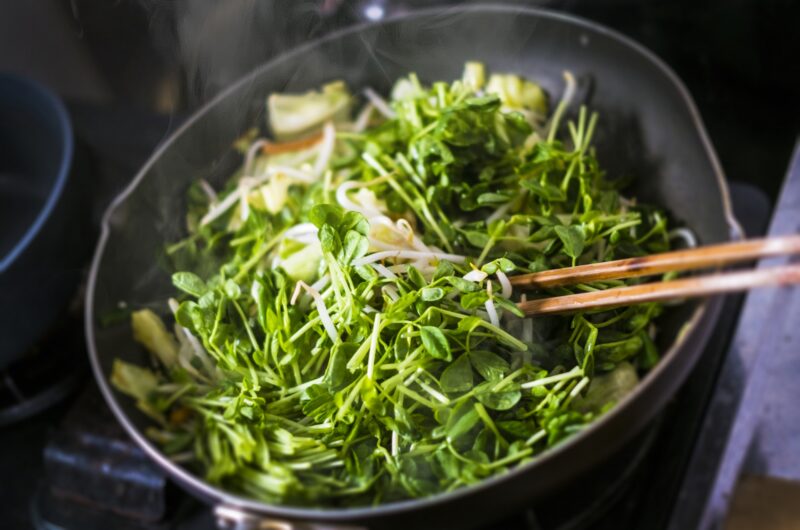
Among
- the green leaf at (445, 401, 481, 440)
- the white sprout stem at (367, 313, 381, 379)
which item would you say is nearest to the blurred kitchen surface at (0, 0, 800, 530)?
the white sprout stem at (367, 313, 381, 379)

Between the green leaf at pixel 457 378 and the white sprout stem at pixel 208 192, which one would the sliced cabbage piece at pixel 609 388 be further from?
the white sprout stem at pixel 208 192

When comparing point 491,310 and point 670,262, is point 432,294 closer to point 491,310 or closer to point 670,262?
point 491,310

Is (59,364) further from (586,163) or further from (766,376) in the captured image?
(766,376)

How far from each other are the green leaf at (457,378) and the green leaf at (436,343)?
3 centimetres

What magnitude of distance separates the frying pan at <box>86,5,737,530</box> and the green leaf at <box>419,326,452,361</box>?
0.20m

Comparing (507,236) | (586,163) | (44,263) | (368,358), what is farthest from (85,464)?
(586,163)

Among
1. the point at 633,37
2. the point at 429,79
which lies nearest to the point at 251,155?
the point at 429,79

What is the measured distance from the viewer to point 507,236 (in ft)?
3.29

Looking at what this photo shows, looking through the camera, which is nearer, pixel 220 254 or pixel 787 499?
pixel 787 499

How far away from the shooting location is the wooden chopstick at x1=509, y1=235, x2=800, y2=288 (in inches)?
26.0

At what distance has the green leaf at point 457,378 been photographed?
2.89 feet

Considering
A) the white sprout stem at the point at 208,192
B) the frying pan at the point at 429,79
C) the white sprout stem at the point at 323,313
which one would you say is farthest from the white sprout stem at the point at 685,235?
the white sprout stem at the point at 208,192

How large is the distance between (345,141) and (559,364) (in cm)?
59

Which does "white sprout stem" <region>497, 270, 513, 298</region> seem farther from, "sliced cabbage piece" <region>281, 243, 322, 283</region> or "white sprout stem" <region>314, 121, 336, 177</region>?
"white sprout stem" <region>314, 121, 336, 177</region>
